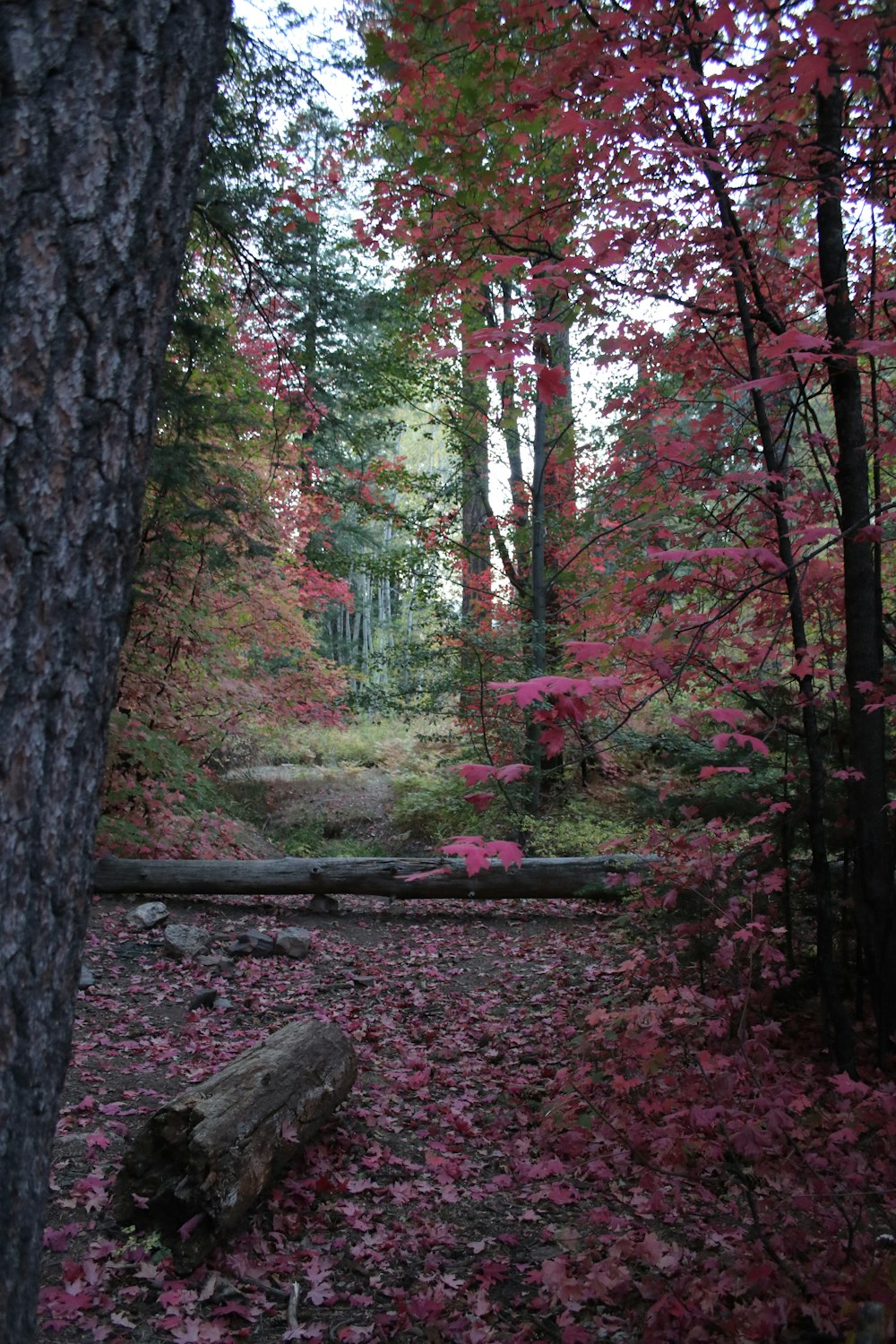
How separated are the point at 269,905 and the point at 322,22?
7609 mm

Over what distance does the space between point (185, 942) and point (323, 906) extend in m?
1.92

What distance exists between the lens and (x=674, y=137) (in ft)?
11.7

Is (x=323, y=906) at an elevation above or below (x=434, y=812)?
below

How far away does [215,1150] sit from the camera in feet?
10.1

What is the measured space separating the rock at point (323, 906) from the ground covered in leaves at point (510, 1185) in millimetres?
2479

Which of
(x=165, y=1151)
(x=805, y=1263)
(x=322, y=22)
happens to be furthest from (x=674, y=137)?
(x=165, y=1151)

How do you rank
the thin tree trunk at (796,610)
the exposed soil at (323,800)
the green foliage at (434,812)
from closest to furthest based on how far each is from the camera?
the thin tree trunk at (796,610) → the green foliage at (434,812) → the exposed soil at (323,800)

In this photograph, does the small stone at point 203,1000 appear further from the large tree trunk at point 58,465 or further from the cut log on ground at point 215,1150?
the large tree trunk at point 58,465

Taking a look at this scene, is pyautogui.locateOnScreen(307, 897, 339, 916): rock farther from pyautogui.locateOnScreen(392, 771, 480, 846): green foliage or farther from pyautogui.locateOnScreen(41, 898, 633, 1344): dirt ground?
pyautogui.locateOnScreen(392, 771, 480, 846): green foliage

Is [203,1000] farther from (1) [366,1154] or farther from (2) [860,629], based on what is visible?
(2) [860,629]

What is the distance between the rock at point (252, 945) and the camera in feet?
22.3

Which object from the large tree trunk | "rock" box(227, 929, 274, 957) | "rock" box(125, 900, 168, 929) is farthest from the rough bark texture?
"rock" box(125, 900, 168, 929)

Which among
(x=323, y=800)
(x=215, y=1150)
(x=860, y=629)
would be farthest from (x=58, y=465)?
(x=323, y=800)

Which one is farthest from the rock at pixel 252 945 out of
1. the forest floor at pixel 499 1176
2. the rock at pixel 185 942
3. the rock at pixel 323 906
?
the rock at pixel 323 906
